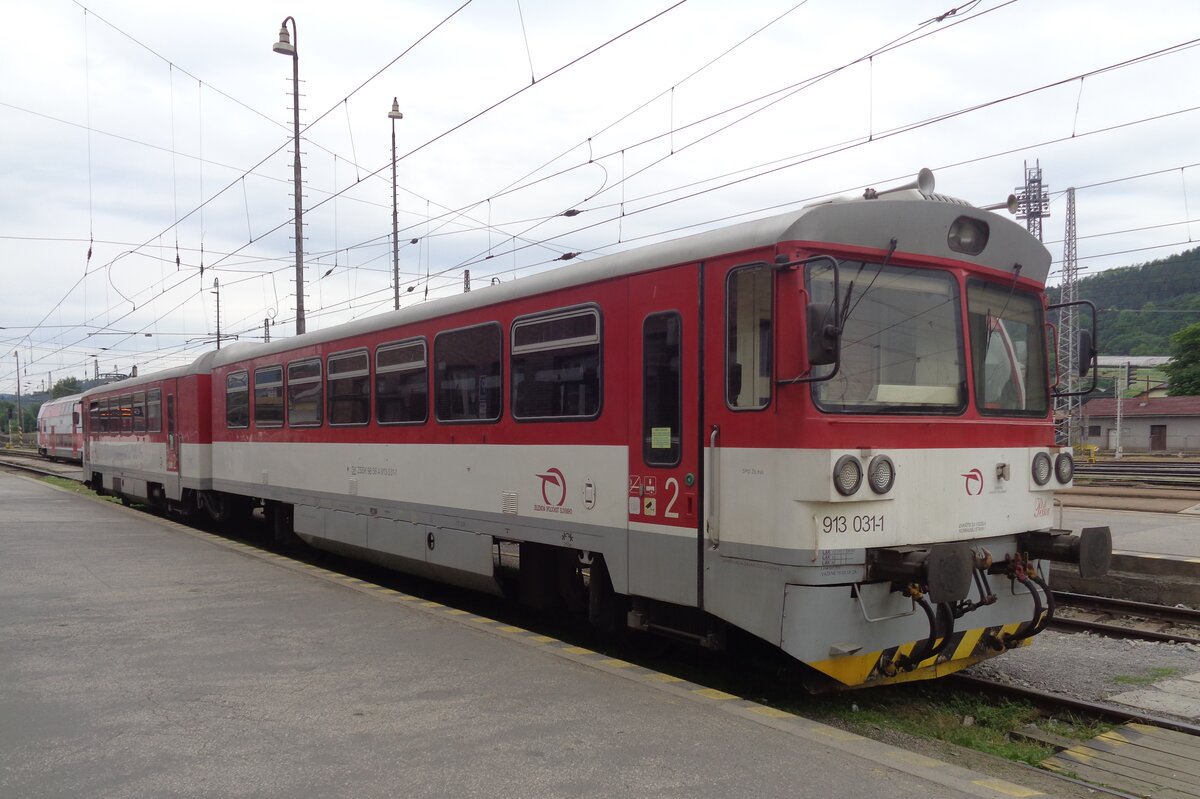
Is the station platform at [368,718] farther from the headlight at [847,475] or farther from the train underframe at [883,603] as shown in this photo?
the headlight at [847,475]

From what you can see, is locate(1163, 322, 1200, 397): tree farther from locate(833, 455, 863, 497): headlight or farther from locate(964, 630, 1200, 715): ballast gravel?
locate(833, 455, 863, 497): headlight

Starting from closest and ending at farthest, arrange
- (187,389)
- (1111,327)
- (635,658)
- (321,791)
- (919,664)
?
(321,791)
(919,664)
(635,658)
(187,389)
(1111,327)

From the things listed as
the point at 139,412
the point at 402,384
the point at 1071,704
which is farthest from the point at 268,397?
the point at 1071,704

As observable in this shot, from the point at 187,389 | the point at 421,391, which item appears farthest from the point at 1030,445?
the point at 187,389

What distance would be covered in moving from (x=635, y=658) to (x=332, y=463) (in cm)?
541

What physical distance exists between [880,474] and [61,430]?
161 ft

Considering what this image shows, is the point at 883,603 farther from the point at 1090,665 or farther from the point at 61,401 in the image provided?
the point at 61,401

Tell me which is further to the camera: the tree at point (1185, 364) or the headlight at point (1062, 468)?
the tree at point (1185, 364)

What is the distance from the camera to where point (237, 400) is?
1484cm

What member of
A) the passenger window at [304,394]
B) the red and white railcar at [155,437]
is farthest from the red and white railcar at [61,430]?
the passenger window at [304,394]

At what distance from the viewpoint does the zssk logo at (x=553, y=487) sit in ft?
24.8

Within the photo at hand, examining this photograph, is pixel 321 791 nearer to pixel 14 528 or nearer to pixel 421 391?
pixel 421 391

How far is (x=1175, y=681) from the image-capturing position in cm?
714

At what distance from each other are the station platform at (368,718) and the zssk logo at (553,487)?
106cm
